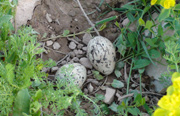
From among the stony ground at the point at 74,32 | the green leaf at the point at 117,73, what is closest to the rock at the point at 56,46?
the stony ground at the point at 74,32

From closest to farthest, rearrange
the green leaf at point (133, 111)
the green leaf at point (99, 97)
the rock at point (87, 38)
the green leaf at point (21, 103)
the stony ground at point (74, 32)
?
the green leaf at point (21, 103) < the green leaf at point (133, 111) < the green leaf at point (99, 97) < the stony ground at point (74, 32) < the rock at point (87, 38)

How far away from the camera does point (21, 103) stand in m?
1.38

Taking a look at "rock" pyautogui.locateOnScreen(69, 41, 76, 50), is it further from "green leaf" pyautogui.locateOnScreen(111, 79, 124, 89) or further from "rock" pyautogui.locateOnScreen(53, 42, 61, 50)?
"green leaf" pyautogui.locateOnScreen(111, 79, 124, 89)

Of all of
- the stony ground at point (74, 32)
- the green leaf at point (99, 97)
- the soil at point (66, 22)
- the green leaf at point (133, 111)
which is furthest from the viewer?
the soil at point (66, 22)


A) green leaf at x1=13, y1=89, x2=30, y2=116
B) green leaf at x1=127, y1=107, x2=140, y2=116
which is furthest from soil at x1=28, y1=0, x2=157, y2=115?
green leaf at x1=13, y1=89, x2=30, y2=116

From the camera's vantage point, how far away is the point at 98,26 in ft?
7.06

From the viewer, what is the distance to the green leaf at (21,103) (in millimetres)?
1373

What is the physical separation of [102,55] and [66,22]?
1.77 feet

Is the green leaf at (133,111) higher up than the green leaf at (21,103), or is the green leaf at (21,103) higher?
the green leaf at (21,103)

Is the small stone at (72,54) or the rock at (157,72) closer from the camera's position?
the rock at (157,72)

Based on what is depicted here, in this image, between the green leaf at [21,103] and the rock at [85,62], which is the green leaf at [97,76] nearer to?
the rock at [85,62]

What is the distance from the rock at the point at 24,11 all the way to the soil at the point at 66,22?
0.12 feet

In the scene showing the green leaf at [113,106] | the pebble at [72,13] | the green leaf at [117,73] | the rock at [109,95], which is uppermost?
the pebble at [72,13]

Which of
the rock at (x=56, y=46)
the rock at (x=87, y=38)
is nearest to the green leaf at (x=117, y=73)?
the rock at (x=87, y=38)
